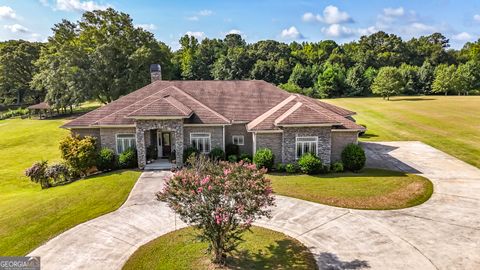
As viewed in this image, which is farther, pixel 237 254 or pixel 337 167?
pixel 337 167

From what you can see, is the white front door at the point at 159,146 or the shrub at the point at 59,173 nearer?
the shrub at the point at 59,173

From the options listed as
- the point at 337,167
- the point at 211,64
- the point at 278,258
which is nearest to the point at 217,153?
the point at 337,167

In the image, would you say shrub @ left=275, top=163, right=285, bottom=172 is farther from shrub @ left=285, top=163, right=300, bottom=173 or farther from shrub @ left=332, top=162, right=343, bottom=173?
shrub @ left=332, top=162, right=343, bottom=173

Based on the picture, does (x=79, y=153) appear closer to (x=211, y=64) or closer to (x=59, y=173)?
(x=59, y=173)

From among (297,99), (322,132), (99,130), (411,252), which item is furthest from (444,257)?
(99,130)

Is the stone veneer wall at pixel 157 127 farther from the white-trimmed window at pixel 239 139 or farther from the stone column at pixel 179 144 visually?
the white-trimmed window at pixel 239 139

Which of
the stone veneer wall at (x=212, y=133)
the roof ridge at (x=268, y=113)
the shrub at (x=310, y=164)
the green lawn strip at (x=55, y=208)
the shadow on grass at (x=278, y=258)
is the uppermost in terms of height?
the roof ridge at (x=268, y=113)

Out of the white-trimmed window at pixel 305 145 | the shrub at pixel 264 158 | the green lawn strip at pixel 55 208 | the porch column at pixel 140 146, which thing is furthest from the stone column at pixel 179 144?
the white-trimmed window at pixel 305 145
